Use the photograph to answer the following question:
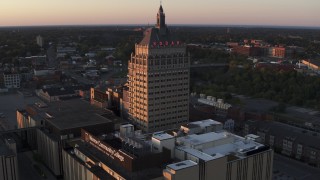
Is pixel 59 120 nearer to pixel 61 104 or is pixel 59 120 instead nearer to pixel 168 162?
pixel 61 104

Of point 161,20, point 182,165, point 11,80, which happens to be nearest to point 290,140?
point 161,20

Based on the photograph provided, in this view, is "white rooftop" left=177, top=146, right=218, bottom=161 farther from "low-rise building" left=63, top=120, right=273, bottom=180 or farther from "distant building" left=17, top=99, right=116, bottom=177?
"distant building" left=17, top=99, right=116, bottom=177

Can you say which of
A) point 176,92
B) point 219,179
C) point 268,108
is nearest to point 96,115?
point 176,92

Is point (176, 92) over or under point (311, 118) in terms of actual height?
over

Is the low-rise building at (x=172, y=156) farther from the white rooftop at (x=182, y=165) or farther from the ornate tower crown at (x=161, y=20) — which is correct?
the ornate tower crown at (x=161, y=20)

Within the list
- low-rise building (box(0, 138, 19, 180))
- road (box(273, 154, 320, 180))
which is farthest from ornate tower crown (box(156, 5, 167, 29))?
low-rise building (box(0, 138, 19, 180))
